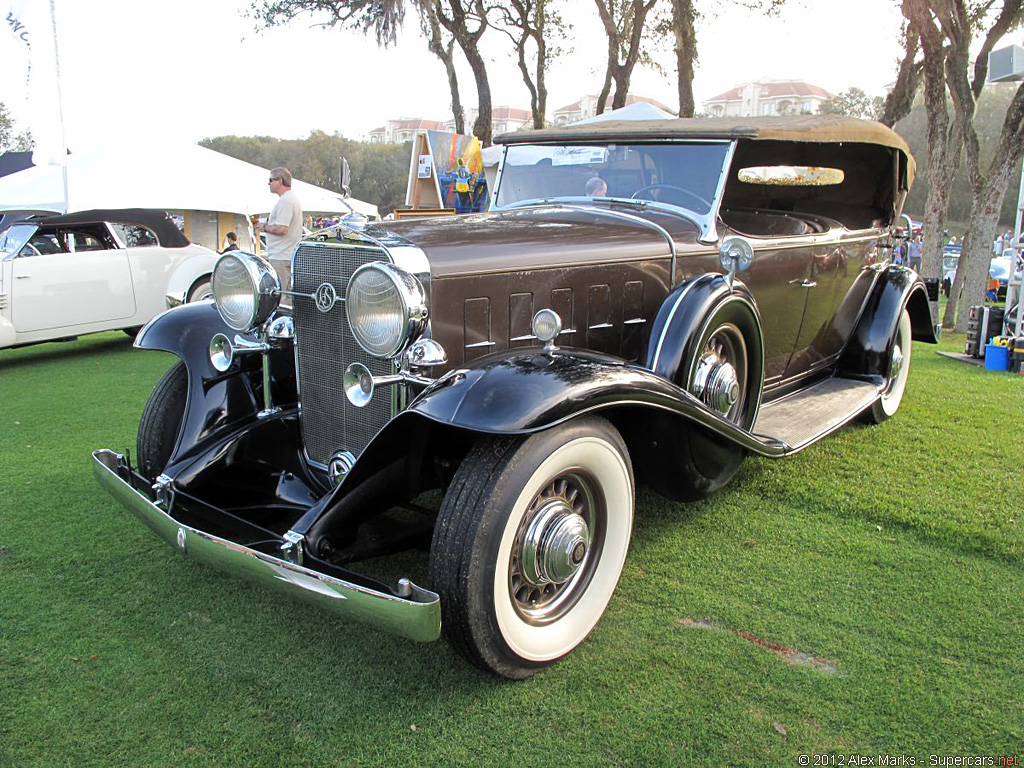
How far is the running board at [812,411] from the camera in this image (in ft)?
12.0

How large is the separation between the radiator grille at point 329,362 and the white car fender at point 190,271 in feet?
20.3

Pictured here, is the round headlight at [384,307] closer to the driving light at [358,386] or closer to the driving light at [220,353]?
the driving light at [358,386]

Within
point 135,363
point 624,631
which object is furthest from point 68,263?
point 624,631

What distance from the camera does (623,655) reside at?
8.13 ft

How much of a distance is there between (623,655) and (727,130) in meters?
2.48

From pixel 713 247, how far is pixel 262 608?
255cm

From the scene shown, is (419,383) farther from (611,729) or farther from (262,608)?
(611,729)

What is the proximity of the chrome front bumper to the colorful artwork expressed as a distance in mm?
9919

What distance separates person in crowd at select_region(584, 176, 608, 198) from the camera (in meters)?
3.93

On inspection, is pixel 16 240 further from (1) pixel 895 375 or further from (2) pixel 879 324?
(1) pixel 895 375

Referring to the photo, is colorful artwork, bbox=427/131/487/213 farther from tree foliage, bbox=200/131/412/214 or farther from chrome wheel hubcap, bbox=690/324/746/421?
tree foliage, bbox=200/131/412/214

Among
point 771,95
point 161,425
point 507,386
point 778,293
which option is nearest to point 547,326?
point 507,386

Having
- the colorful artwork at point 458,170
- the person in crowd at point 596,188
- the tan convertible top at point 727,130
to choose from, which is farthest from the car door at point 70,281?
the person in crowd at point 596,188

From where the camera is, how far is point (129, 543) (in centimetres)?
327
